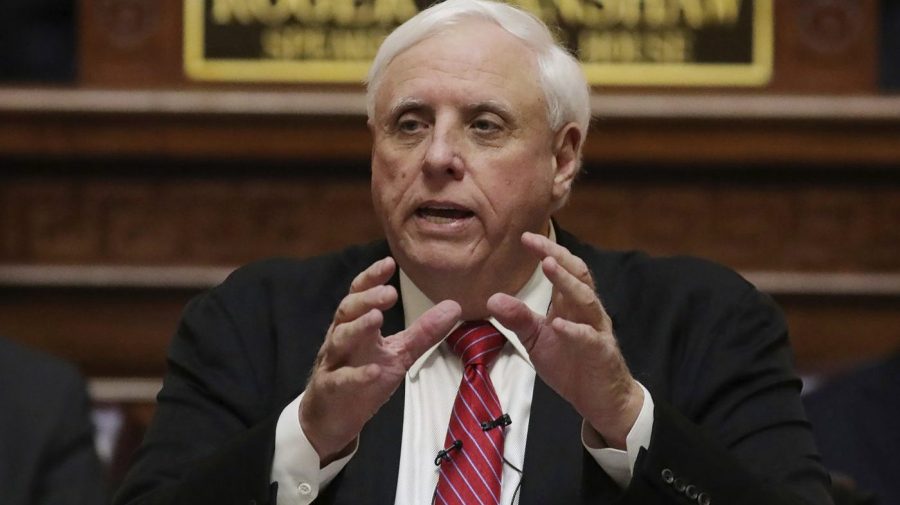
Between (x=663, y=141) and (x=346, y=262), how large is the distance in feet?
5.78

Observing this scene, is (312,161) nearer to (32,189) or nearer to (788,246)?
(32,189)

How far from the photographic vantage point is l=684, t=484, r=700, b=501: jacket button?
7.86 ft

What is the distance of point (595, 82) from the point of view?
4.46 meters

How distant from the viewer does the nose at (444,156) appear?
2602mm

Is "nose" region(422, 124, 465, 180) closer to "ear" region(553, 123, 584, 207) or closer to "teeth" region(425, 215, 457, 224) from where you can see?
"teeth" region(425, 215, 457, 224)

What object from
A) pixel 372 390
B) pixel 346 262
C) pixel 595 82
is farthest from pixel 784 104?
pixel 372 390

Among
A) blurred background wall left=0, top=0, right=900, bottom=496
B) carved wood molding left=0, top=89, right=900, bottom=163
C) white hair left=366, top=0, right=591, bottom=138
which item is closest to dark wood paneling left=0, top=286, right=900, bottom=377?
blurred background wall left=0, top=0, right=900, bottom=496

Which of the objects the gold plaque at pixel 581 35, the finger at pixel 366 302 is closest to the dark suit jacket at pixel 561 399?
the finger at pixel 366 302

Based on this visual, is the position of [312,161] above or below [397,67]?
below

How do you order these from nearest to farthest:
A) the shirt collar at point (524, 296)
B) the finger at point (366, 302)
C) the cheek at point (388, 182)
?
the finger at point (366, 302), the cheek at point (388, 182), the shirt collar at point (524, 296)

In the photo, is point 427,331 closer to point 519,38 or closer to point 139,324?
point 519,38

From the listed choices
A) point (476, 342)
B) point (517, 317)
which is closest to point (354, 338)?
point (517, 317)

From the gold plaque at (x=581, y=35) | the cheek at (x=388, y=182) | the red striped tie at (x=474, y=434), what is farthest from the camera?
the gold plaque at (x=581, y=35)

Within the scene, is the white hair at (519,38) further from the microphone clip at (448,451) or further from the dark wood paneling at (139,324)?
the dark wood paneling at (139,324)
